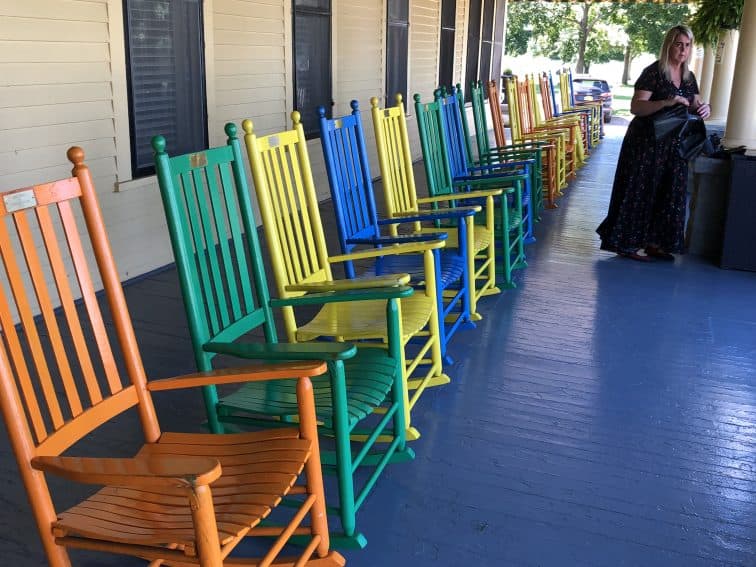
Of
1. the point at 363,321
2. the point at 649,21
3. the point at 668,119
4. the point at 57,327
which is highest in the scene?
the point at 649,21

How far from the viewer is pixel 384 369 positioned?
2.33 m

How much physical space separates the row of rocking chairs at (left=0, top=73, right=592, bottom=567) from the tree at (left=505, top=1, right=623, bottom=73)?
91.8 feet

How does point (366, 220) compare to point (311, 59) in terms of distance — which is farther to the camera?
point (311, 59)

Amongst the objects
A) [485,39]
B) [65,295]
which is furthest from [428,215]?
[485,39]

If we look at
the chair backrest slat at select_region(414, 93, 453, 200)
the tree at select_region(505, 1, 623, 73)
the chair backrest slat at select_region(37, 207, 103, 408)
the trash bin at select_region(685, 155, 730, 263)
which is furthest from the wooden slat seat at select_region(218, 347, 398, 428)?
the tree at select_region(505, 1, 623, 73)

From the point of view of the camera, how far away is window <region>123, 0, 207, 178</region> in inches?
166

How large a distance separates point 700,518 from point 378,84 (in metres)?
6.32

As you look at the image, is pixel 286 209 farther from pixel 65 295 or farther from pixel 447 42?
pixel 447 42

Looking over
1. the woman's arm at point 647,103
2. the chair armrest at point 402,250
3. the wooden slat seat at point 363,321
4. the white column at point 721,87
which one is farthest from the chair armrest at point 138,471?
the white column at point 721,87

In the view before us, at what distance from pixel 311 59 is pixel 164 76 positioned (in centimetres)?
203

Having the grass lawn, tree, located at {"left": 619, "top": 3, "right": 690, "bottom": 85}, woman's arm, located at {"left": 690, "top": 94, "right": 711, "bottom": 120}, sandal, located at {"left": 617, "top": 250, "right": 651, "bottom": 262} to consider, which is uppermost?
tree, located at {"left": 619, "top": 3, "right": 690, "bottom": 85}

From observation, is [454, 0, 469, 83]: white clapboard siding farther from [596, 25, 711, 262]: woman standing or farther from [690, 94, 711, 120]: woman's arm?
[690, 94, 711, 120]: woman's arm

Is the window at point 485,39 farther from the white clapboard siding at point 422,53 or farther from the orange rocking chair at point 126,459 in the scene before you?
the orange rocking chair at point 126,459

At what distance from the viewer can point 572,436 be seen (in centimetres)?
279
